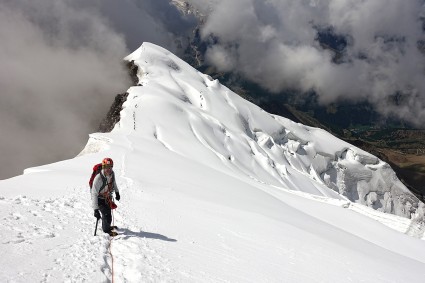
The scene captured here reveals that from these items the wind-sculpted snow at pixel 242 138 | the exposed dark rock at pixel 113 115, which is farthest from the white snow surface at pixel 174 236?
the exposed dark rock at pixel 113 115

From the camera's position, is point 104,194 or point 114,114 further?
point 114,114

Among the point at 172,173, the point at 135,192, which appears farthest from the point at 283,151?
the point at 135,192

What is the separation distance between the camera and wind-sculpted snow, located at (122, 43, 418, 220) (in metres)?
68.0

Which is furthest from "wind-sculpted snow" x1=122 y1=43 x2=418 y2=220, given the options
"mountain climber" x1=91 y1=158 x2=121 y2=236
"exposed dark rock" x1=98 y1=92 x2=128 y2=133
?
"mountain climber" x1=91 y1=158 x2=121 y2=236

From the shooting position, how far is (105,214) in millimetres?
12188

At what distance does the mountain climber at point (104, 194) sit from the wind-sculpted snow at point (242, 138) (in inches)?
1526

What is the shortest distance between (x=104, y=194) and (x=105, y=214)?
65 centimetres

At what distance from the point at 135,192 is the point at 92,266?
10.5 meters

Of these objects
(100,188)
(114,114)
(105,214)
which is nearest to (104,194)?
(100,188)

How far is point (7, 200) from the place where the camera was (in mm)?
13523

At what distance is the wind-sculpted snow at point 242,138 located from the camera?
68.0 m

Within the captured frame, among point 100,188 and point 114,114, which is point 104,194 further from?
point 114,114

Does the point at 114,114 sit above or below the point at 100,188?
above

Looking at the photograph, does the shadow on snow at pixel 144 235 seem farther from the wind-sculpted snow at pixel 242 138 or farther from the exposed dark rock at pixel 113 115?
the exposed dark rock at pixel 113 115
